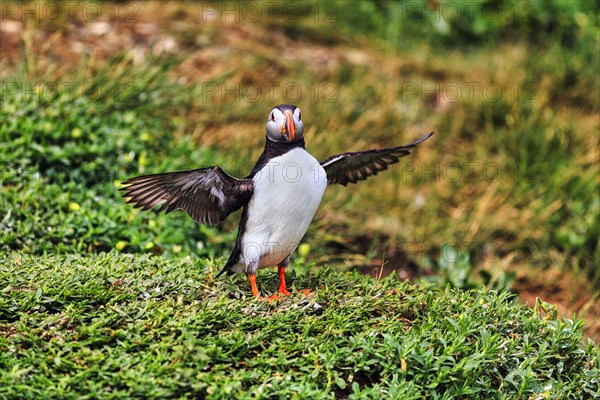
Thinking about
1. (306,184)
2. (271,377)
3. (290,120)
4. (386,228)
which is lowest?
(386,228)

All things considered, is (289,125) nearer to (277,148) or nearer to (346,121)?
(277,148)

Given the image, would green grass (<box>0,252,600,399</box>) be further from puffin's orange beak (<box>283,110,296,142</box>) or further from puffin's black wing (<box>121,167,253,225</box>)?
puffin's orange beak (<box>283,110,296,142</box>)

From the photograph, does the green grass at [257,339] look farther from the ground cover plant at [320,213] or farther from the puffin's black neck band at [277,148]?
the puffin's black neck band at [277,148]

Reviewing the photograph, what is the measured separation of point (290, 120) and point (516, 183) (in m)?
4.18

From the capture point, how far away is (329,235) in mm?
5832

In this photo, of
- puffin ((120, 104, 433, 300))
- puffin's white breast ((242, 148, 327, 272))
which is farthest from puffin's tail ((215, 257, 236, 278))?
puffin's white breast ((242, 148, 327, 272))

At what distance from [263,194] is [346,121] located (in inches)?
159

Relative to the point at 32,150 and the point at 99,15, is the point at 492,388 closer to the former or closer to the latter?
the point at 32,150

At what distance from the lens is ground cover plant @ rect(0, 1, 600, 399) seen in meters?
3.46

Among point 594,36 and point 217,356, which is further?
point 594,36

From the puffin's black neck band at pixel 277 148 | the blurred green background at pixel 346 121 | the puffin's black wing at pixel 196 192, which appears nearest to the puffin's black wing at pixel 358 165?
the puffin's black neck band at pixel 277 148

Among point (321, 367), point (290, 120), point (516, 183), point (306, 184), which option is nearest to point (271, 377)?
point (321, 367)

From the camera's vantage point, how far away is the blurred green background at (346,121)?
552 cm

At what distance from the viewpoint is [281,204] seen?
3.72 metres
